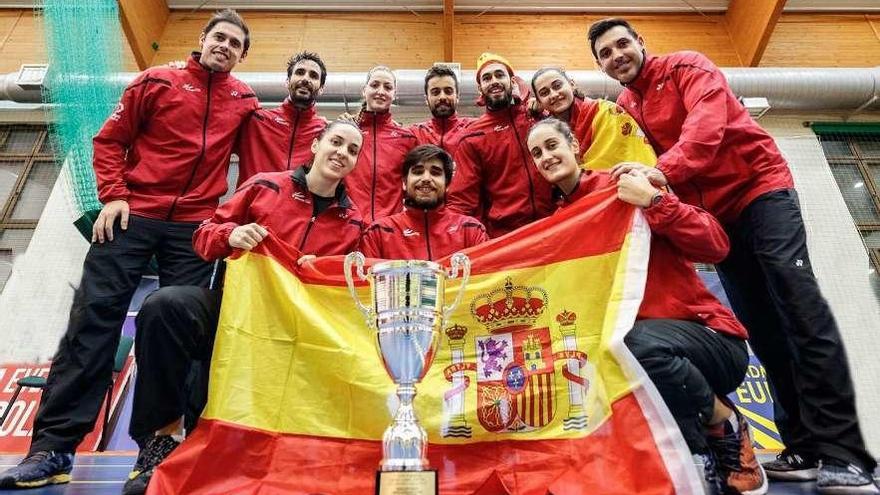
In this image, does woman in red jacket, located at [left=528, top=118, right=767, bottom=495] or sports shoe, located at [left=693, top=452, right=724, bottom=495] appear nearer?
woman in red jacket, located at [left=528, top=118, right=767, bottom=495]

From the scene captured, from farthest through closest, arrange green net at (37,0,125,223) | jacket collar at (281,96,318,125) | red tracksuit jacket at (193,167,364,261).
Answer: green net at (37,0,125,223), jacket collar at (281,96,318,125), red tracksuit jacket at (193,167,364,261)

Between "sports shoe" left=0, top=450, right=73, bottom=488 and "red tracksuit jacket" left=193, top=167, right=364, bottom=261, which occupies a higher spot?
"red tracksuit jacket" left=193, top=167, right=364, bottom=261

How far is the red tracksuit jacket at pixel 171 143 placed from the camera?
2.73m

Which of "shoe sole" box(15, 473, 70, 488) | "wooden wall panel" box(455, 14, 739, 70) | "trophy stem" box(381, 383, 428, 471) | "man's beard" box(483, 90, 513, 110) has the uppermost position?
"wooden wall panel" box(455, 14, 739, 70)

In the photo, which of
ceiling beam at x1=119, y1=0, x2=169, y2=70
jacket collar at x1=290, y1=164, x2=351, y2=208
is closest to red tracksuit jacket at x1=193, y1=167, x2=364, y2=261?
jacket collar at x1=290, y1=164, x2=351, y2=208

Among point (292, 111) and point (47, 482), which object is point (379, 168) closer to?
point (292, 111)

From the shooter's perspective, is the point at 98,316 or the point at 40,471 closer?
the point at 40,471

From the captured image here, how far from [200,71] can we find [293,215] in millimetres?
1276

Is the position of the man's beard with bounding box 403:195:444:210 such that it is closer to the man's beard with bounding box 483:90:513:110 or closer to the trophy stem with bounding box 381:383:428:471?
the man's beard with bounding box 483:90:513:110

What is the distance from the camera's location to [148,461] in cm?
188

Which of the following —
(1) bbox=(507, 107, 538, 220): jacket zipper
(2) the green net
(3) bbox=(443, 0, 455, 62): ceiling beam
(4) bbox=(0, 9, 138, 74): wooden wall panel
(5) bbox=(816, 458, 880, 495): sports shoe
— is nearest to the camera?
(5) bbox=(816, 458, 880, 495): sports shoe

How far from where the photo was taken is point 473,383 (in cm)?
196

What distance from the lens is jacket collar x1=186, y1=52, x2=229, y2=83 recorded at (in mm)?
3086

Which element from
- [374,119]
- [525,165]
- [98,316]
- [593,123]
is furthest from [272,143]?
[593,123]
